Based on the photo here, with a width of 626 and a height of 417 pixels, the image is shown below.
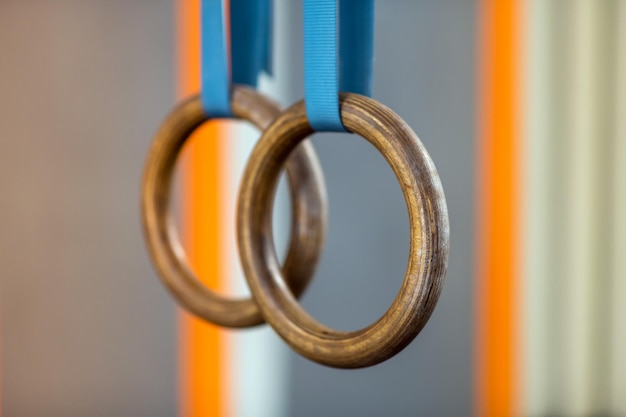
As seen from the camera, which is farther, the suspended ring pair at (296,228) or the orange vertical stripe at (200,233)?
the orange vertical stripe at (200,233)

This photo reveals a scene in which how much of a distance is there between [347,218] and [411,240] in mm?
873

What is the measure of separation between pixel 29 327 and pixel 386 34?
0.86m

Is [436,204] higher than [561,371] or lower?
higher

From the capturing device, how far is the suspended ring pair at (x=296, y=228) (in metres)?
0.35

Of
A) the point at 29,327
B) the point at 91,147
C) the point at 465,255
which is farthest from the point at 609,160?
the point at 29,327

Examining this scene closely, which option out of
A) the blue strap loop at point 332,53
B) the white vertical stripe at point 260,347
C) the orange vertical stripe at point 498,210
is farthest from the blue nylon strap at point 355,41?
the orange vertical stripe at point 498,210

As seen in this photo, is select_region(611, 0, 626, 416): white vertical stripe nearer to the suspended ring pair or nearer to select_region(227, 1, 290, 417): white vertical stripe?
select_region(227, 1, 290, 417): white vertical stripe

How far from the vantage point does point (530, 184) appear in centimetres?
125

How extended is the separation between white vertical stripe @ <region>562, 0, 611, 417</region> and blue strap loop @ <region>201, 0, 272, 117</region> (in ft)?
2.99

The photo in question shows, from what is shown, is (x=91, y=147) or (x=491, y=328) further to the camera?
(x=491, y=328)

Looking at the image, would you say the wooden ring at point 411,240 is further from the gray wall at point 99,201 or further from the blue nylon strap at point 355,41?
the gray wall at point 99,201

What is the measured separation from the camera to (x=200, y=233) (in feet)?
3.74

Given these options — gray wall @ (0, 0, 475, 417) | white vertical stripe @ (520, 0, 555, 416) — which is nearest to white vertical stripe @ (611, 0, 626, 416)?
white vertical stripe @ (520, 0, 555, 416)

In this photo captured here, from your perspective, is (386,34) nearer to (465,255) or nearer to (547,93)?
(547,93)
